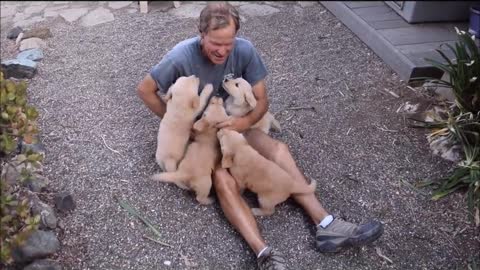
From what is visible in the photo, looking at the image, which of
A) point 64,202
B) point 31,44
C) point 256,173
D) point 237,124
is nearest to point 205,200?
point 256,173

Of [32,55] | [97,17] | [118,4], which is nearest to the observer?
[32,55]

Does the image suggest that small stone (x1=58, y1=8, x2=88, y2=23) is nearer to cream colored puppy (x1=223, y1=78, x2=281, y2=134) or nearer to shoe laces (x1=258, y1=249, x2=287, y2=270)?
cream colored puppy (x1=223, y1=78, x2=281, y2=134)

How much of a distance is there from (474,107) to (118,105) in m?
2.47

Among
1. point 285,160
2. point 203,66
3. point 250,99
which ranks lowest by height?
point 285,160

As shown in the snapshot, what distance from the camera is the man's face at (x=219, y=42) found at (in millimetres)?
2330

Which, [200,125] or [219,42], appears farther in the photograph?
[200,125]

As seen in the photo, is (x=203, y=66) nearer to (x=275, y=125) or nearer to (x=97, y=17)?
(x=275, y=125)

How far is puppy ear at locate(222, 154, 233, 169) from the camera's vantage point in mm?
2525

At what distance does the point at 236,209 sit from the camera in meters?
2.46

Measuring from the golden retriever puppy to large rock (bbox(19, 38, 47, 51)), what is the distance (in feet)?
7.60

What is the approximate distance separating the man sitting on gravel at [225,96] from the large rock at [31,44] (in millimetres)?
2091

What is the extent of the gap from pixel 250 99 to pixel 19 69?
6.83ft

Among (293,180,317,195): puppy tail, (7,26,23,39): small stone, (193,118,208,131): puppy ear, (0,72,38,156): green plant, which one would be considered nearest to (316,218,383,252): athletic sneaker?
(293,180,317,195): puppy tail

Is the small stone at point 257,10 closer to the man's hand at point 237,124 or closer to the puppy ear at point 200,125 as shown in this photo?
the man's hand at point 237,124
